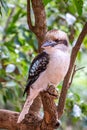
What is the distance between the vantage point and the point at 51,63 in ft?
4.21

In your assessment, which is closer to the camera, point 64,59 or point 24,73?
point 64,59

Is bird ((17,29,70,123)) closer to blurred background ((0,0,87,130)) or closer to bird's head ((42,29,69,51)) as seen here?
bird's head ((42,29,69,51))

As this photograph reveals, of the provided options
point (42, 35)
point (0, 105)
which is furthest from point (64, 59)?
point (0, 105)

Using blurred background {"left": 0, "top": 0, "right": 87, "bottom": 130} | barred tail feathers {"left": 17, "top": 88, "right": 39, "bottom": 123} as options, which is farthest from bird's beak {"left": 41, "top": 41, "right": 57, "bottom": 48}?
blurred background {"left": 0, "top": 0, "right": 87, "bottom": 130}

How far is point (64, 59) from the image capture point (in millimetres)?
1279

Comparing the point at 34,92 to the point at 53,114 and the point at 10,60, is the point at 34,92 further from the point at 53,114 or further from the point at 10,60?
the point at 10,60

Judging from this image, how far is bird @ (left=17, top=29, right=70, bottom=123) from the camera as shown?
4.18 ft

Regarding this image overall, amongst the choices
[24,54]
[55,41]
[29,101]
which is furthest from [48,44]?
[24,54]

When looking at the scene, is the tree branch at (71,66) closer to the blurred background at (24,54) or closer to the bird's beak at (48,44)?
the bird's beak at (48,44)

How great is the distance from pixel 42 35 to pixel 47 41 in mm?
276

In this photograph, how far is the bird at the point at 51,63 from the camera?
128 centimetres

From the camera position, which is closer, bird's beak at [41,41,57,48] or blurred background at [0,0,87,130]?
bird's beak at [41,41,57,48]

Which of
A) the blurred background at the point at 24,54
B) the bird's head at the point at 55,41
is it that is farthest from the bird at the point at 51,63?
the blurred background at the point at 24,54

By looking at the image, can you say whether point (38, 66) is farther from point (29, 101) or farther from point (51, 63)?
point (29, 101)
